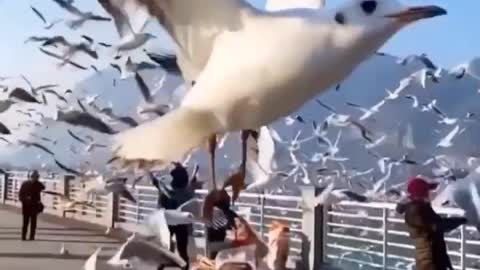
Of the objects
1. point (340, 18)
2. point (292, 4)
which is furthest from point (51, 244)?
point (340, 18)

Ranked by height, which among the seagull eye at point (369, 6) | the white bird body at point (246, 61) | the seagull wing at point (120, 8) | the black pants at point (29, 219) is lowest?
the black pants at point (29, 219)

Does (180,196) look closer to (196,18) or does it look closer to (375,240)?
(375,240)

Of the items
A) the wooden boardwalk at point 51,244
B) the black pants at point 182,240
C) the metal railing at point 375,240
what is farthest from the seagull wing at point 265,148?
the metal railing at point 375,240

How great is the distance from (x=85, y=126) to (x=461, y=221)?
150 cm

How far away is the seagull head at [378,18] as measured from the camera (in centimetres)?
207

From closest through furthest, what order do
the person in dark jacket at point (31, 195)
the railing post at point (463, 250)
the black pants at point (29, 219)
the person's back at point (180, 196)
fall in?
1. the person's back at point (180, 196)
2. the railing post at point (463, 250)
3. the person in dark jacket at point (31, 195)
4. the black pants at point (29, 219)

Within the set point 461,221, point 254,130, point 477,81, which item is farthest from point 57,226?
point 254,130

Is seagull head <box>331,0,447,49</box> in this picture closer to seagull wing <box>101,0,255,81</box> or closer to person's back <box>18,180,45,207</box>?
seagull wing <box>101,0,255,81</box>

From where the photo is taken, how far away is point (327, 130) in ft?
27.2

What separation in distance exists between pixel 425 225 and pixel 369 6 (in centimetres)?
195

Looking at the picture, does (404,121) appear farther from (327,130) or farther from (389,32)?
(389,32)

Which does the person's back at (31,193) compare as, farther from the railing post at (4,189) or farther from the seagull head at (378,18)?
the railing post at (4,189)

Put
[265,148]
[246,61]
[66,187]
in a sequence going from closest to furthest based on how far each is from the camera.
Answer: [246,61], [265,148], [66,187]

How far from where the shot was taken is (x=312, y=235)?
5.81m
